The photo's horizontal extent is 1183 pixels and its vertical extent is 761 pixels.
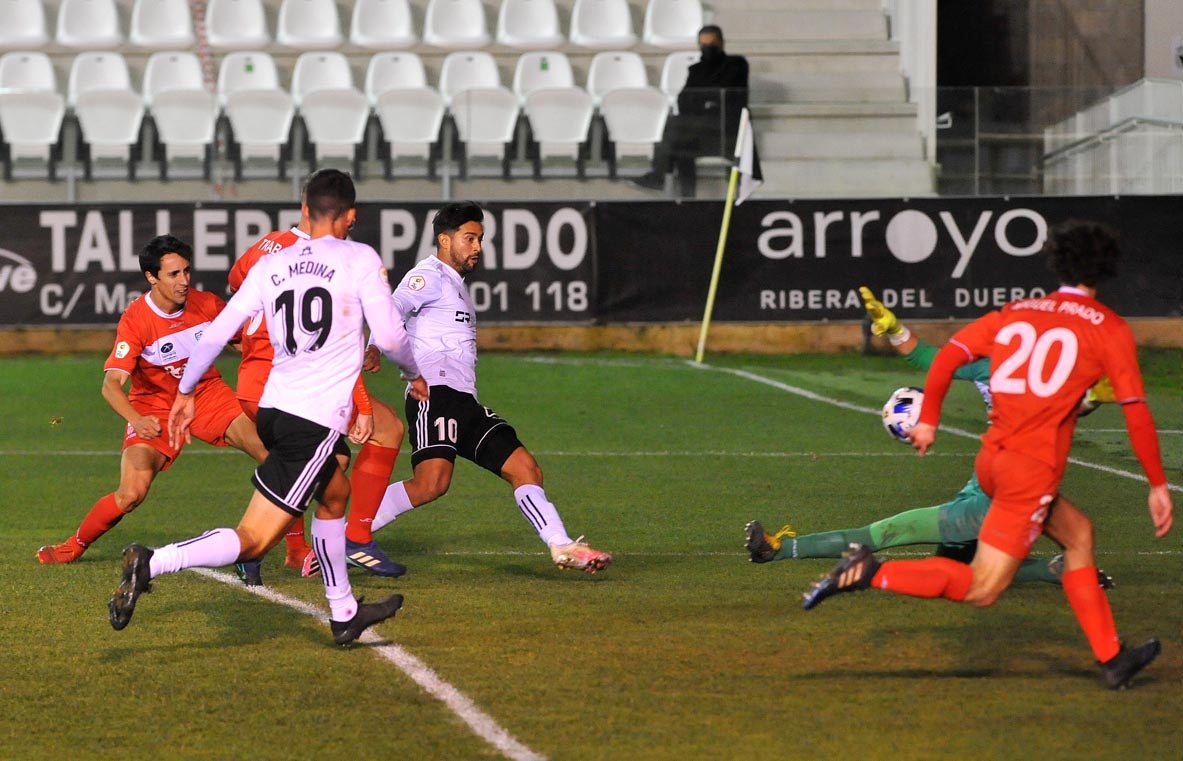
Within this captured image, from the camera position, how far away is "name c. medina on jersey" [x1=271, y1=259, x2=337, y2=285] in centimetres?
599

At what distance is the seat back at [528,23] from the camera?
23.1m

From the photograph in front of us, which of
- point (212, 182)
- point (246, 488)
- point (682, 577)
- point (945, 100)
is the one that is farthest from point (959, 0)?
point (682, 577)

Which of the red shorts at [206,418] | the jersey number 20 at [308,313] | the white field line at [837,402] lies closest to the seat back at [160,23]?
the white field line at [837,402]

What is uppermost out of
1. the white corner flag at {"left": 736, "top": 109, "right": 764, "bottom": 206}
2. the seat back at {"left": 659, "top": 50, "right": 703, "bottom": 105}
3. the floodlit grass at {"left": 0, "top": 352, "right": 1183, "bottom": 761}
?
the seat back at {"left": 659, "top": 50, "right": 703, "bottom": 105}

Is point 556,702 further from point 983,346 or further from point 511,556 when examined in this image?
point 511,556

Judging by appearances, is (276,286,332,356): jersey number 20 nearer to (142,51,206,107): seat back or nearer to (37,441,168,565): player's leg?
(37,441,168,565): player's leg

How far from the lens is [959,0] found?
982 inches

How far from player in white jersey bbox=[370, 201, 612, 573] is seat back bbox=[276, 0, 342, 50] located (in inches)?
631

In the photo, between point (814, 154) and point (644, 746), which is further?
point (814, 154)

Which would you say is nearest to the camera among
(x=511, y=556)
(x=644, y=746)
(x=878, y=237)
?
(x=644, y=746)

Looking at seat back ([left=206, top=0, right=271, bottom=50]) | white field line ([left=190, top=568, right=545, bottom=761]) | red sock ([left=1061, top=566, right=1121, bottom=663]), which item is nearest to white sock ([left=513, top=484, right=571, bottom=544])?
white field line ([left=190, top=568, right=545, bottom=761])

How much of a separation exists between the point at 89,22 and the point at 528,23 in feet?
21.6

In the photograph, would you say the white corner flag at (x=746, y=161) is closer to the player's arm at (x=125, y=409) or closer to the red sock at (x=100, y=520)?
the red sock at (x=100, y=520)

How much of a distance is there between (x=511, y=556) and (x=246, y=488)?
3287mm
